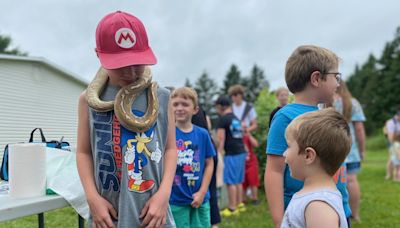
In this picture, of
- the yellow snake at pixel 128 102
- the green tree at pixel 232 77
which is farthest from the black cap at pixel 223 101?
the green tree at pixel 232 77

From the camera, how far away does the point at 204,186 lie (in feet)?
10.8

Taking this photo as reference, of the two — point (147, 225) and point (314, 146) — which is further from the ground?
point (314, 146)

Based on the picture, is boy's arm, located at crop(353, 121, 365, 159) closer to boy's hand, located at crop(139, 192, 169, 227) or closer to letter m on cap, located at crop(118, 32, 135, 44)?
boy's hand, located at crop(139, 192, 169, 227)

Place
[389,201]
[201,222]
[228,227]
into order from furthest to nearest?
[389,201]
[228,227]
[201,222]

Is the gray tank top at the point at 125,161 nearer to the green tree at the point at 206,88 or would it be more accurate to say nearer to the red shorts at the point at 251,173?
the red shorts at the point at 251,173

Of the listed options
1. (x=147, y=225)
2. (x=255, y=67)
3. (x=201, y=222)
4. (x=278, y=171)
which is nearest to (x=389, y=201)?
(x=201, y=222)

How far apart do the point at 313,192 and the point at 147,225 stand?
2.53 ft

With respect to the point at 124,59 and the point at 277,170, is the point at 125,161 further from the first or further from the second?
the point at 277,170

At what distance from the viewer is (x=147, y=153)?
1.94 metres

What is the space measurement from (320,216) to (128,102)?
996 millimetres

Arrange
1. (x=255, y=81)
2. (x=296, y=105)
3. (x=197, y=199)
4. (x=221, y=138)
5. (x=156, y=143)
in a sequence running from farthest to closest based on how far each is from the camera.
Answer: (x=255, y=81)
(x=221, y=138)
(x=197, y=199)
(x=296, y=105)
(x=156, y=143)

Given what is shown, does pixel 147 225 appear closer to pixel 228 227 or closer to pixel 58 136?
pixel 58 136

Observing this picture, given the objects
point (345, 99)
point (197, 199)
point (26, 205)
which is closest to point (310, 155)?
point (26, 205)

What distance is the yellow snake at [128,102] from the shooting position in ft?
6.20
